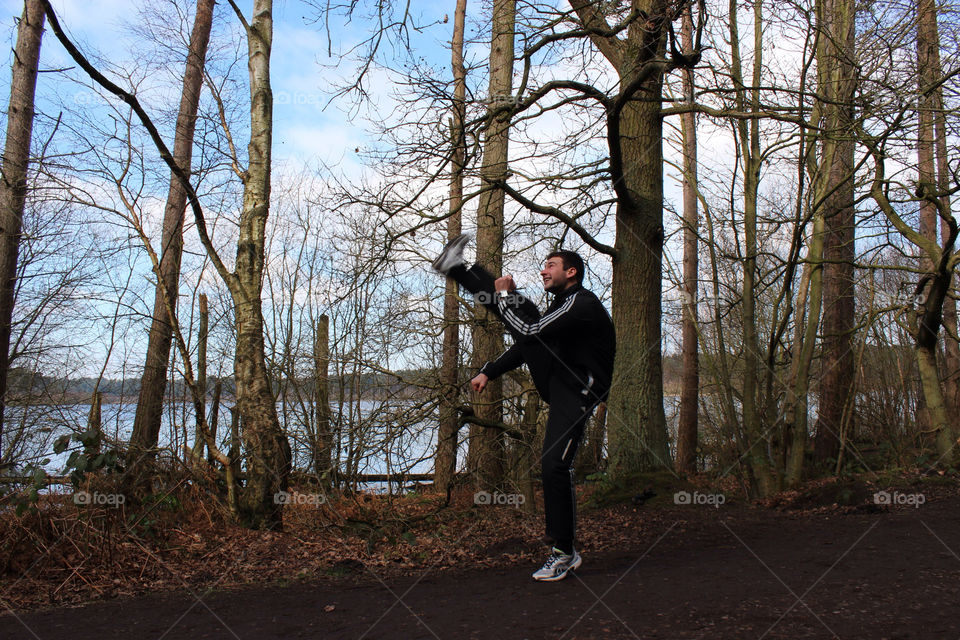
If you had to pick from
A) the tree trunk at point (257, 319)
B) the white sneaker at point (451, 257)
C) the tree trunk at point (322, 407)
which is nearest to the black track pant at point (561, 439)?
the white sneaker at point (451, 257)

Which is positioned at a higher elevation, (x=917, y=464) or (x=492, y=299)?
(x=492, y=299)

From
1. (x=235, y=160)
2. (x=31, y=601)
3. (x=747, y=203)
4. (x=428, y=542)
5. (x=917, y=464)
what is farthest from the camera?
(x=917, y=464)

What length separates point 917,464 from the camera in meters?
8.49

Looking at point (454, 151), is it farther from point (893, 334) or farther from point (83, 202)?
point (893, 334)

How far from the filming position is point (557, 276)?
475cm

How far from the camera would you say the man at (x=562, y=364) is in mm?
4395

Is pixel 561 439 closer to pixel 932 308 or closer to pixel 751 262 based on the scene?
pixel 751 262

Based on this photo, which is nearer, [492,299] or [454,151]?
[492,299]

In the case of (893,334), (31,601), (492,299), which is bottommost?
(31,601)

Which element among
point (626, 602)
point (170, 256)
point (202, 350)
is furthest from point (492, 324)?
point (170, 256)

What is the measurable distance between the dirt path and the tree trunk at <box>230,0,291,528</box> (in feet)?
6.08

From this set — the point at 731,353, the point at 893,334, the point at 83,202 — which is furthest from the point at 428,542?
the point at 893,334

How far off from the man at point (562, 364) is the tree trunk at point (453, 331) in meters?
1.61

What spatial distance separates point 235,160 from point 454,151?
2442 mm
